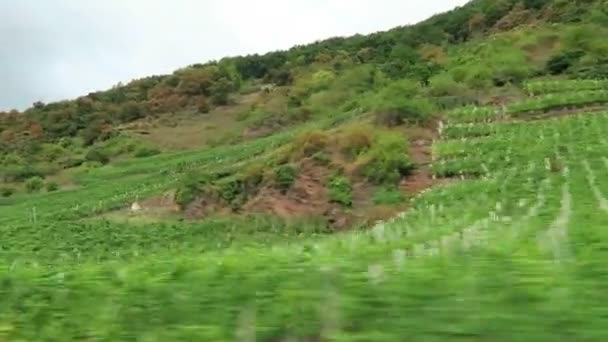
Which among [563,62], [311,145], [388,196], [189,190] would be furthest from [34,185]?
[388,196]

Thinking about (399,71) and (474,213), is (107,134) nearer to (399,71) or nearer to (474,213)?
(399,71)

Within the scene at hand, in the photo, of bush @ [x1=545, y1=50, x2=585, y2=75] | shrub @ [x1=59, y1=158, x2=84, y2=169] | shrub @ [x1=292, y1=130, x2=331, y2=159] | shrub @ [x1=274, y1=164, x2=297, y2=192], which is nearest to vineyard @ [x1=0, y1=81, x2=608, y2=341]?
shrub @ [x1=274, y1=164, x2=297, y2=192]

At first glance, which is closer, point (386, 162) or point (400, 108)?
point (386, 162)

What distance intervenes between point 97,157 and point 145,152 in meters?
4.27

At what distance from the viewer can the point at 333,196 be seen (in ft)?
122

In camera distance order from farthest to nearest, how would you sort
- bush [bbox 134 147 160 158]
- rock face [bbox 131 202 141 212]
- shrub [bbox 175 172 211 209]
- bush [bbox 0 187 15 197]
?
bush [bbox 134 147 160 158]
bush [bbox 0 187 15 197]
rock face [bbox 131 202 141 212]
shrub [bbox 175 172 211 209]

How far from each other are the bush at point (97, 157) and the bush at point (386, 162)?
44706 millimetres

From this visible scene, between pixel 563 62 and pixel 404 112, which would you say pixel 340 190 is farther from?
pixel 563 62

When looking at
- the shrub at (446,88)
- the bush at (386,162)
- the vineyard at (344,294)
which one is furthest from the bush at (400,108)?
the vineyard at (344,294)

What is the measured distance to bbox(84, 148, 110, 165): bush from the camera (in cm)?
8050

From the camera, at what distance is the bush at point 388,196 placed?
34.4m

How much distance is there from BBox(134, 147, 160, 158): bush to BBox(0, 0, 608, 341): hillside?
6.1 inches

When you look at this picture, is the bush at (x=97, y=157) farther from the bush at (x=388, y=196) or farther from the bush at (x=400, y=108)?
the bush at (x=388, y=196)

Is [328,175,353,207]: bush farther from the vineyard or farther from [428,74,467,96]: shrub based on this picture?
the vineyard
